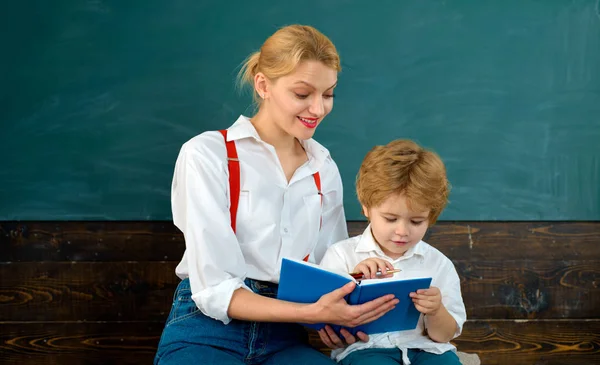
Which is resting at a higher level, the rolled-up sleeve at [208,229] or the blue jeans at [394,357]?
the rolled-up sleeve at [208,229]

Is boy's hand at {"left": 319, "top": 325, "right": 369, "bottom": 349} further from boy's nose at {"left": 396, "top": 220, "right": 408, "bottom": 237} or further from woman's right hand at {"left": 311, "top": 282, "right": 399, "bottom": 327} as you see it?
boy's nose at {"left": 396, "top": 220, "right": 408, "bottom": 237}

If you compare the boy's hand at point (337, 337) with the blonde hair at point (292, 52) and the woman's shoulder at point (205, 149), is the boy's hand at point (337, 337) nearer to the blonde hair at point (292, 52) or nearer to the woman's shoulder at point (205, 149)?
the woman's shoulder at point (205, 149)

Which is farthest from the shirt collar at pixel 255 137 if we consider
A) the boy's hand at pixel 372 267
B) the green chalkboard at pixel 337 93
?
the green chalkboard at pixel 337 93

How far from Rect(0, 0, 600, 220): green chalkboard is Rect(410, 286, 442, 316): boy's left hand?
101cm

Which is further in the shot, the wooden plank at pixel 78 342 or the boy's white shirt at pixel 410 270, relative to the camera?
the wooden plank at pixel 78 342

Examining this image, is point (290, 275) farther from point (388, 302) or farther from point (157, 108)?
point (157, 108)

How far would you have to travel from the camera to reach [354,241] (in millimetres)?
2146

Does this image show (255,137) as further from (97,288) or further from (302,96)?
(97,288)

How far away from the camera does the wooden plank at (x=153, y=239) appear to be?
2803mm

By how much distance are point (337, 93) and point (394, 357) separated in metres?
1.20

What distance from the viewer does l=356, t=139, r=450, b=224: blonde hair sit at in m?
2.00

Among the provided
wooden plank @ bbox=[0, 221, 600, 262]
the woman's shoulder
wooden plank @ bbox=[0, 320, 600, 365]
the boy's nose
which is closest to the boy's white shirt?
the boy's nose

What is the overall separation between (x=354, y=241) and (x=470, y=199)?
3.07 ft

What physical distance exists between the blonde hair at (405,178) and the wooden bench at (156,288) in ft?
2.65
